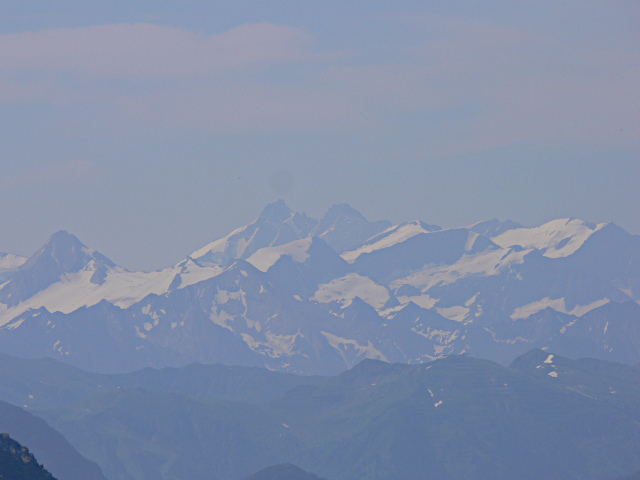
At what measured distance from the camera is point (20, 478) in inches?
5871

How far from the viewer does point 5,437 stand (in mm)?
155250

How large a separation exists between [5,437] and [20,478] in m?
7.82
